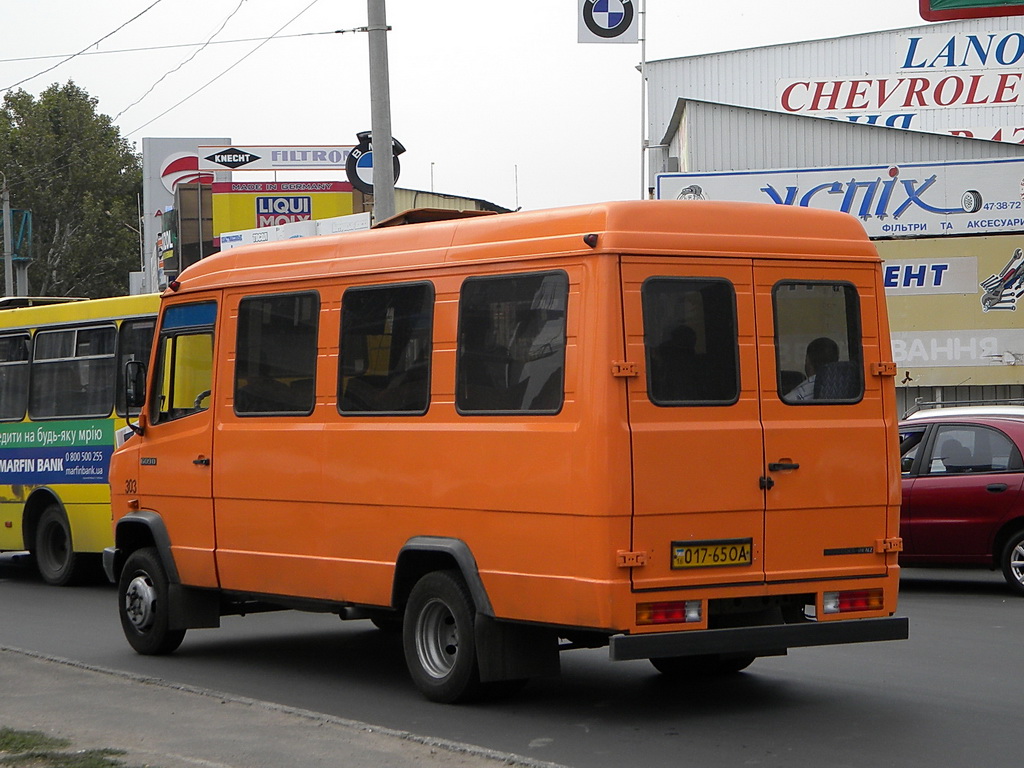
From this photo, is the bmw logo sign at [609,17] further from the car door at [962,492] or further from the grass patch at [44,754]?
the grass patch at [44,754]

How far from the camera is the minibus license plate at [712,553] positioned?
26.3 feet

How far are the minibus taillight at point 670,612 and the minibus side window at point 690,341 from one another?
1.02 metres

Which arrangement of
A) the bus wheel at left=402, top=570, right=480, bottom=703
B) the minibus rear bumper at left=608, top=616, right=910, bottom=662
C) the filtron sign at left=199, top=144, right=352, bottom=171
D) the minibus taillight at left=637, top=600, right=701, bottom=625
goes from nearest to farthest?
the minibus rear bumper at left=608, top=616, right=910, bottom=662
the minibus taillight at left=637, top=600, right=701, bottom=625
the bus wheel at left=402, top=570, right=480, bottom=703
the filtron sign at left=199, top=144, right=352, bottom=171

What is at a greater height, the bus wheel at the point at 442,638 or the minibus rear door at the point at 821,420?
→ the minibus rear door at the point at 821,420

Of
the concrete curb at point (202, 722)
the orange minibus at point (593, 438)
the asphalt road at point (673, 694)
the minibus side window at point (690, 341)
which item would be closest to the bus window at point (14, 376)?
the asphalt road at point (673, 694)

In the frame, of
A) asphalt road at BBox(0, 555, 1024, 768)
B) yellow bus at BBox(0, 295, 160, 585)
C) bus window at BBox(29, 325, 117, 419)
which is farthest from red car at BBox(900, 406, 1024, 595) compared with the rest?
bus window at BBox(29, 325, 117, 419)

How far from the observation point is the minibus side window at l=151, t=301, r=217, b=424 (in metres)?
10.9

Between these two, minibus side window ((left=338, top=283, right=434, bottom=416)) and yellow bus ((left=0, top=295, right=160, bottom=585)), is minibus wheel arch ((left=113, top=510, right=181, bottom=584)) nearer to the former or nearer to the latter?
minibus side window ((left=338, top=283, right=434, bottom=416))

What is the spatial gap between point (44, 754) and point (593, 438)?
3.02m

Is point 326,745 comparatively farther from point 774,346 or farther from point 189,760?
point 774,346

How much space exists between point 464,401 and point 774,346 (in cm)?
173

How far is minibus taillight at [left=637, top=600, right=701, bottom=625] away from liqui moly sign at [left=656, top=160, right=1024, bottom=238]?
1972 cm

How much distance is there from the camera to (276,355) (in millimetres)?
10148

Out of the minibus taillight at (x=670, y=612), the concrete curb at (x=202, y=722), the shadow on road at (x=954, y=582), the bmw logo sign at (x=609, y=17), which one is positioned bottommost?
the shadow on road at (x=954, y=582)
